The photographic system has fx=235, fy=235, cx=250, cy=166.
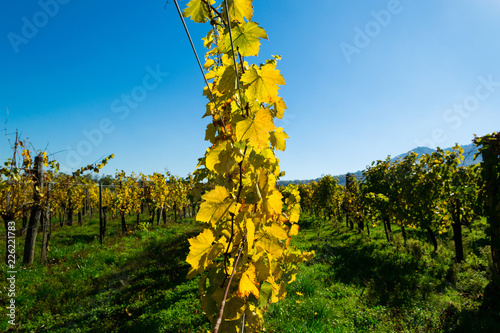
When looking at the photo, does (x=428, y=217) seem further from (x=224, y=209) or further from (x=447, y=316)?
(x=224, y=209)

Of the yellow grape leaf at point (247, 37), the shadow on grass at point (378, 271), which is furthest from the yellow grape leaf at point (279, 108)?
the shadow on grass at point (378, 271)

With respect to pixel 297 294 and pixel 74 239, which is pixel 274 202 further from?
pixel 74 239

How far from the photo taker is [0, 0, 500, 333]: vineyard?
1101mm

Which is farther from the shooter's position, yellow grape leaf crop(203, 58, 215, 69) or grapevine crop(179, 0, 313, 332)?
yellow grape leaf crop(203, 58, 215, 69)

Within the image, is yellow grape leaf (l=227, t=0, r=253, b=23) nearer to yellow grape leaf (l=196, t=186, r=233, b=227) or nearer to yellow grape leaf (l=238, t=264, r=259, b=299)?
yellow grape leaf (l=196, t=186, r=233, b=227)

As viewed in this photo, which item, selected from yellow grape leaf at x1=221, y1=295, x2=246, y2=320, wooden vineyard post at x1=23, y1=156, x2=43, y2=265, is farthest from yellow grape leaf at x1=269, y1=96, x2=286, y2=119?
wooden vineyard post at x1=23, y1=156, x2=43, y2=265

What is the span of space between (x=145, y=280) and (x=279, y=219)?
225 inches

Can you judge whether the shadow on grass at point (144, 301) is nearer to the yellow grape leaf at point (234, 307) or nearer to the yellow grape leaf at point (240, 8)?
the yellow grape leaf at point (234, 307)

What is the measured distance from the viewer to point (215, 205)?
1.08m

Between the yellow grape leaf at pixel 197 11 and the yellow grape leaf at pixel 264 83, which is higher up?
the yellow grape leaf at pixel 197 11

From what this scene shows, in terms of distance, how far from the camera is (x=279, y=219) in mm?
1954

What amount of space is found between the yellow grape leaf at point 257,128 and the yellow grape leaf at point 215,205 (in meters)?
0.27

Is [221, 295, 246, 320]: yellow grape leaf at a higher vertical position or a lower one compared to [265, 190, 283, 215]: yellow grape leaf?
lower

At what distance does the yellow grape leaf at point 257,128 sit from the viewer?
94cm
